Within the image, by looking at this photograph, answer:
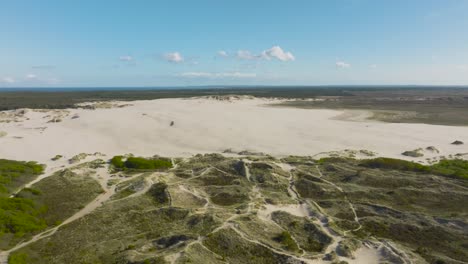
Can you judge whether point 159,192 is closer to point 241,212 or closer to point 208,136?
point 241,212

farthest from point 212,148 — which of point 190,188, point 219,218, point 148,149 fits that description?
point 219,218

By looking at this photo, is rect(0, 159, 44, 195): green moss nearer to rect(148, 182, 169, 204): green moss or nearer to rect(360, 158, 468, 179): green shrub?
rect(148, 182, 169, 204): green moss

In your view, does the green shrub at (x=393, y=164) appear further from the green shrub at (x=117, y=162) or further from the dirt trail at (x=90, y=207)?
the green shrub at (x=117, y=162)

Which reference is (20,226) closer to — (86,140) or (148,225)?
(148,225)

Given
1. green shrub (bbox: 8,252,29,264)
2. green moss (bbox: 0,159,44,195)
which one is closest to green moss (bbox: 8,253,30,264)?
green shrub (bbox: 8,252,29,264)

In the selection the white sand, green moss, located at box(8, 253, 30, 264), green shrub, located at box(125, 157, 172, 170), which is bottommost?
green moss, located at box(8, 253, 30, 264)

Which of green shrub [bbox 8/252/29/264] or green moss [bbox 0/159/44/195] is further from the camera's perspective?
green moss [bbox 0/159/44/195]

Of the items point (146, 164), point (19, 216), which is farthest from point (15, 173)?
point (146, 164)
